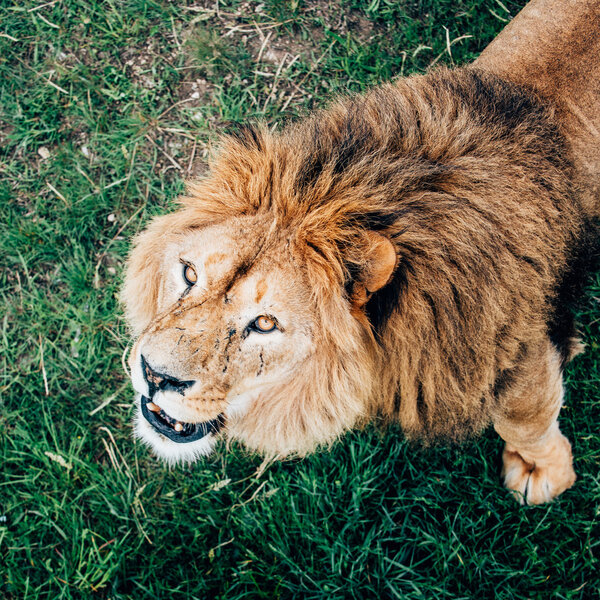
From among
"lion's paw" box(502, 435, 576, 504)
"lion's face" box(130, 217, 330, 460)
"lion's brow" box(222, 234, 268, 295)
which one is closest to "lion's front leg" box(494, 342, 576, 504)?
"lion's paw" box(502, 435, 576, 504)

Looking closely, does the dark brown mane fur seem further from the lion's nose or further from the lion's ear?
the lion's nose

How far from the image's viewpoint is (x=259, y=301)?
167 cm

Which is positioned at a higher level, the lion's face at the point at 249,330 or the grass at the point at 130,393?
the lion's face at the point at 249,330

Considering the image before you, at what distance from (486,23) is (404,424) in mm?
2780

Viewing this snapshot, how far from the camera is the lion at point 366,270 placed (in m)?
1.68

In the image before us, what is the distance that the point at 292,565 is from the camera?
2758 mm

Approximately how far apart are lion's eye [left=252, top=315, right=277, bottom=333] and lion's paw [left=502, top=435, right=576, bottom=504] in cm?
178

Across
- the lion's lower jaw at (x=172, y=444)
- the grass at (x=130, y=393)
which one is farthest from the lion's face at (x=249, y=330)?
the grass at (x=130, y=393)

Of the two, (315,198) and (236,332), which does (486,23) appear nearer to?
(315,198)

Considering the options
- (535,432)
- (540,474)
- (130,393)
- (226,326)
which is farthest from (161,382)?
(540,474)

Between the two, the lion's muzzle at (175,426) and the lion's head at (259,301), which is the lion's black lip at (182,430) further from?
the lion's head at (259,301)

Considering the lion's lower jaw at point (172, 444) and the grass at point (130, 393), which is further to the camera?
the grass at point (130, 393)

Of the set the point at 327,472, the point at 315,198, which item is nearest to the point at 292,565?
the point at 327,472

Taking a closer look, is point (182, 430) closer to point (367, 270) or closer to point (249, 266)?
point (249, 266)
